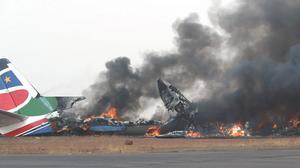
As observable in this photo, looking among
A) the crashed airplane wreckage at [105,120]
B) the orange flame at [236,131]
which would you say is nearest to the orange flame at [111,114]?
the crashed airplane wreckage at [105,120]

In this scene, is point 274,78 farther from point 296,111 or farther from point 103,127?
point 103,127

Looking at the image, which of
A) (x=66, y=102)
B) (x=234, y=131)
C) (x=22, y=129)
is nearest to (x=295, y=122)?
(x=234, y=131)

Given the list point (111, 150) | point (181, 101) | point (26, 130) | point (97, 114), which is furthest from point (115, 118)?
point (111, 150)

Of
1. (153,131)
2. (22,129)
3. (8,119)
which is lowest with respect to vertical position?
(153,131)

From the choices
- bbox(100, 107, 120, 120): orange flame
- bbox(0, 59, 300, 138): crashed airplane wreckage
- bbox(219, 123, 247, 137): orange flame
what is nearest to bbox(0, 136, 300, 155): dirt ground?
bbox(0, 59, 300, 138): crashed airplane wreckage

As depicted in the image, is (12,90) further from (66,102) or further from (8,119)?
(8,119)

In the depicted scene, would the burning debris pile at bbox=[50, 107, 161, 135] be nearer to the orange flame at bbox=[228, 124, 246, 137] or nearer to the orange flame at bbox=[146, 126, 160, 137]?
the orange flame at bbox=[146, 126, 160, 137]

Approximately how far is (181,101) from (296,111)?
537 inches

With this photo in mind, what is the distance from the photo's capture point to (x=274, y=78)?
7169cm

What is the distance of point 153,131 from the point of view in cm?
6944

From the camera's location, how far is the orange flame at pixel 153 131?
6871cm

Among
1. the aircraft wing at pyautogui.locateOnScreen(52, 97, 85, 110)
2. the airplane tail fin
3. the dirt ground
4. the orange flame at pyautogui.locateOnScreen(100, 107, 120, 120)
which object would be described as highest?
the airplane tail fin

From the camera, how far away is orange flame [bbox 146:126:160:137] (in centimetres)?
6871

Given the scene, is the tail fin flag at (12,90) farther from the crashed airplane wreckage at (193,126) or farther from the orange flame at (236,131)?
the orange flame at (236,131)
